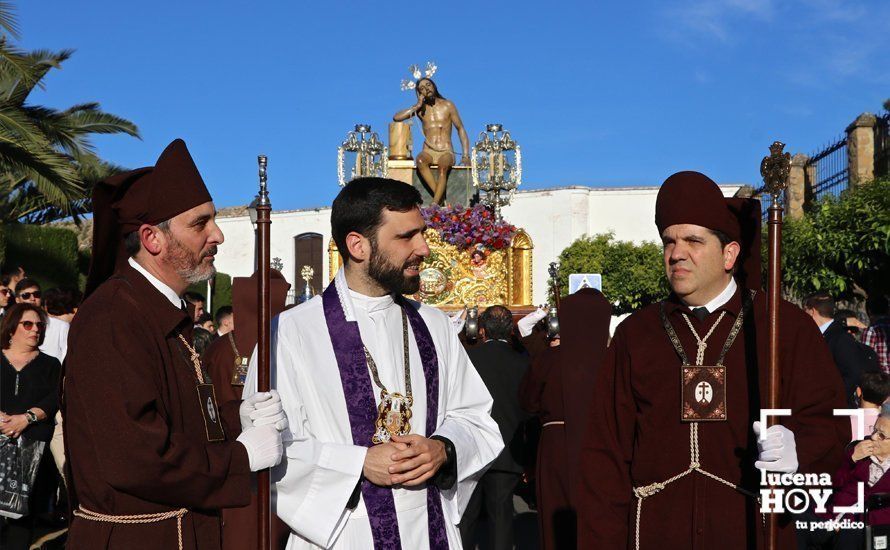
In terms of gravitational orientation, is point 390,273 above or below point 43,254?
below

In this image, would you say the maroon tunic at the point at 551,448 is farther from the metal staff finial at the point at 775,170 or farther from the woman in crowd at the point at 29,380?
the metal staff finial at the point at 775,170

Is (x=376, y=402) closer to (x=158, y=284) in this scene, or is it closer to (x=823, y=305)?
(x=158, y=284)

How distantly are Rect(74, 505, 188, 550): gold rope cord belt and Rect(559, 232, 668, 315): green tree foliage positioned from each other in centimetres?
3984

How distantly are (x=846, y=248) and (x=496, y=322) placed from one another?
272 inches

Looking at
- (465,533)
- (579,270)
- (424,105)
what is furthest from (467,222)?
(579,270)

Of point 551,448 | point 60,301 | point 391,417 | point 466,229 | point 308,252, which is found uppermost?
point 308,252

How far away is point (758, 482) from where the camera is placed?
3.71 m

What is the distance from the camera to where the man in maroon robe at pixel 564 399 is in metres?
7.55

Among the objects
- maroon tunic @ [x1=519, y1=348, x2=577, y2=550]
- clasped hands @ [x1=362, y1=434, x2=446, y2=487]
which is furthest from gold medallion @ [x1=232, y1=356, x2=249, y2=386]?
clasped hands @ [x1=362, y1=434, x2=446, y2=487]

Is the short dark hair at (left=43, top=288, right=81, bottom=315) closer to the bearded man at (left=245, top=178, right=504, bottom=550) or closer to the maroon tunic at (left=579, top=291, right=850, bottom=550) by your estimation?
the bearded man at (left=245, top=178, right=504, bottom=550)

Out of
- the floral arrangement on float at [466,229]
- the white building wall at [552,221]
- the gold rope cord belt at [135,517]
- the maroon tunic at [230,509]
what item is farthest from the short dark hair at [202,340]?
the white building wall at [552,221]

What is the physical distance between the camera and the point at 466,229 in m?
16.1

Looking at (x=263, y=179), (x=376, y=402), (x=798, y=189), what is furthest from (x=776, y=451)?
(x=798, y=189)

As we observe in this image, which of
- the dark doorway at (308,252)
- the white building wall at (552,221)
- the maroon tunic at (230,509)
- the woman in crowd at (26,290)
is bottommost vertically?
the maroon tunic at (230,509)
